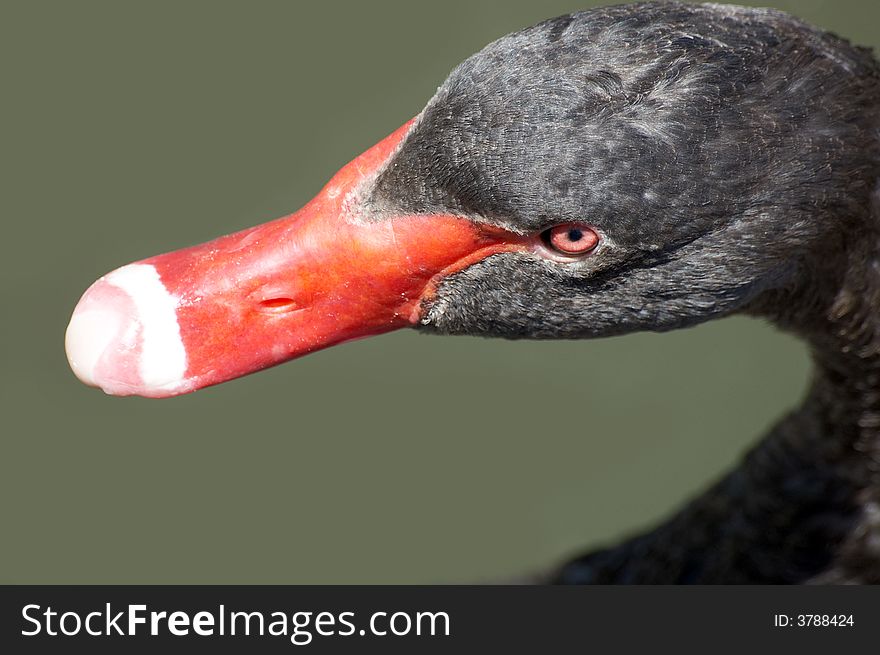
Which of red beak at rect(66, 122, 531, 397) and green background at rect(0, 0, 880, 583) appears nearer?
red beak at rect(66, 122, 531, 397)

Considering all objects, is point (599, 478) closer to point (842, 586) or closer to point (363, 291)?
point (842, 586)

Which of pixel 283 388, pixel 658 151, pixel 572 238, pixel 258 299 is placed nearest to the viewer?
pixel 658 151

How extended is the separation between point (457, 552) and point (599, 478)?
98 centimetres

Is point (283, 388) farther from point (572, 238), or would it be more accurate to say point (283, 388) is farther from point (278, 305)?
point (572, 238)

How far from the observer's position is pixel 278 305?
304 cm

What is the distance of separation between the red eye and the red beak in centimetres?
23

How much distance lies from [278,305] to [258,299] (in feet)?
0.19

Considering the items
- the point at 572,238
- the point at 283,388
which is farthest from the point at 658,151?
the point at 283,388

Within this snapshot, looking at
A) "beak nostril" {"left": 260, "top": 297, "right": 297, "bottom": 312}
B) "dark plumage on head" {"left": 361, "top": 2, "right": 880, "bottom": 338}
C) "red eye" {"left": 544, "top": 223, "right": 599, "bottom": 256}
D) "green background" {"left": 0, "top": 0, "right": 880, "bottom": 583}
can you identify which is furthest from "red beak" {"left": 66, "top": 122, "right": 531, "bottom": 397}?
"green background" {"left": 0, "top": 0, "right": 880, "bottom": 583}

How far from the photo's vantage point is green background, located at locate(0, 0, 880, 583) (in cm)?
629

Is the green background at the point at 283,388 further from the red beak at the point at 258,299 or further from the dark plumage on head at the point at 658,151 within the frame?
the dark plumage on head at the point at 658,151

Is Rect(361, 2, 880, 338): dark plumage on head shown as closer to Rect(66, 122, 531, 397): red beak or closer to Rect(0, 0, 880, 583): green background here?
Rect(66, 122, 531, 397): red beak

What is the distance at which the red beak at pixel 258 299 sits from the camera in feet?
9.71

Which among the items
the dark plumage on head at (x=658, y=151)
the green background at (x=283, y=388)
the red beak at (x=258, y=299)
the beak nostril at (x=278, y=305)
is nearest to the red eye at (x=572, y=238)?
the dark plumage on head at (x=658, y=151)
